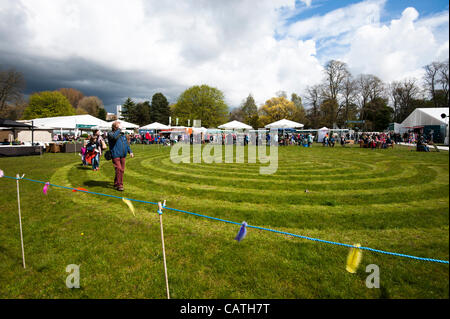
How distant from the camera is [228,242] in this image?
12.5ft

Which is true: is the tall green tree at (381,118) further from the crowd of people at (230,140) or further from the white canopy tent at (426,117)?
the crowd of people at (230,140)

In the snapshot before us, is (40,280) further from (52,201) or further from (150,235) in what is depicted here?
(52,201)

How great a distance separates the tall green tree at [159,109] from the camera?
84375mm

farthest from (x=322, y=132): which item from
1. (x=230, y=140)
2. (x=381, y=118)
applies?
(x=381, y=118)

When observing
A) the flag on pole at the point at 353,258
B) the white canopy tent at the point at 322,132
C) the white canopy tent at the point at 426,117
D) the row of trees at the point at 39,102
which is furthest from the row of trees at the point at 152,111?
the flag on pole at the point at 353,258

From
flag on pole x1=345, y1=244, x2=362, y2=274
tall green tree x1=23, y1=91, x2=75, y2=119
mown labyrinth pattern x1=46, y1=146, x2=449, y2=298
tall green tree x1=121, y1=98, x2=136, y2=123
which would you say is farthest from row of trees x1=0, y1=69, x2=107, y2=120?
flag on pole x1=345, y1=244, x2=362, y2=274

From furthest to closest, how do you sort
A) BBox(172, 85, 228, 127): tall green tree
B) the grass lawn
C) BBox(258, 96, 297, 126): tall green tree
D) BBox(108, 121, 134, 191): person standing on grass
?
BBox(258, 96, 297, 126): tall green tree < BBox(172, 85, 228, 127): tall green tree < BBox(108, 121, 134, 191): person standing on grass < the grass lawn

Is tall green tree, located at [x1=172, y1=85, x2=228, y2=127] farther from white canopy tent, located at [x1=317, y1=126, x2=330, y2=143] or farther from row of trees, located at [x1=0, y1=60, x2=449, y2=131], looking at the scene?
white canopy tent, located at [x1=317, y1=126, x2=330, y2=143]

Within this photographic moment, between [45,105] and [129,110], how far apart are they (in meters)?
23.2

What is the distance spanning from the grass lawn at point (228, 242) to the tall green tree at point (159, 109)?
265ft

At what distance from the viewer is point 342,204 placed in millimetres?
5730

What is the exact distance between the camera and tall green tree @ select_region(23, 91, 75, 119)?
5728 cm

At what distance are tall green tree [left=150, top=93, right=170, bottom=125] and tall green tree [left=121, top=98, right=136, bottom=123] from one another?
797 centimetres

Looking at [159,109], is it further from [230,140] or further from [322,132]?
[322,132]
